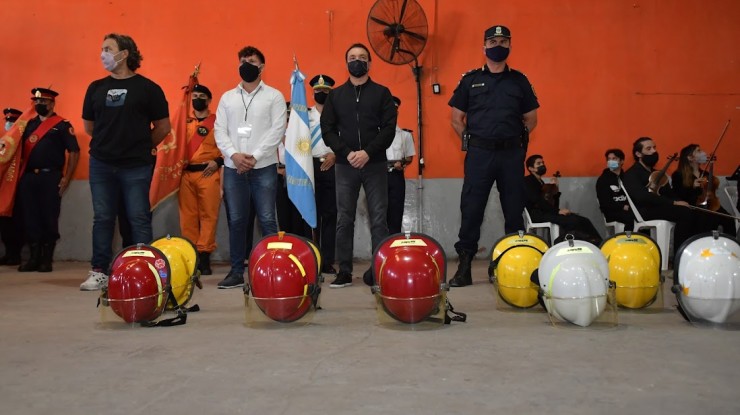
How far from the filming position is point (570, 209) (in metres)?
7.48

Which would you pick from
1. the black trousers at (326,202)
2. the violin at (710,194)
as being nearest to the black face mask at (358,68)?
the black trousers at (326,202)

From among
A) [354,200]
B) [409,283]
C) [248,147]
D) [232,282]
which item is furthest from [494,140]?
[232,282]

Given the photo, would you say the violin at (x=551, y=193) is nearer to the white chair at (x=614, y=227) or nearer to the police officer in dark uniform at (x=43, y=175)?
the white chair at (x=614, y=227)

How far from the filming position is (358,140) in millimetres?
4875

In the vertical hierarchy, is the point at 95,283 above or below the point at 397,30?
below

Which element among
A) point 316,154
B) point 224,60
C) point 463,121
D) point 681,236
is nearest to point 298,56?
point 224,60

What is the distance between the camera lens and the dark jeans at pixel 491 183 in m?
4.85

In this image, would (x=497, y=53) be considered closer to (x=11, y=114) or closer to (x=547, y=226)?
(x=547, y=226)

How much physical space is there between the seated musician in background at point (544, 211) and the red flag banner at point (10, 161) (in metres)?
4.65

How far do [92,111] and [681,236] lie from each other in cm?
501

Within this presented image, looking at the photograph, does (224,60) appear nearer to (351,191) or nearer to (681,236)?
(351,191)

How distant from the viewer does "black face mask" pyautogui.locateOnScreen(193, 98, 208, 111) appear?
247 inches

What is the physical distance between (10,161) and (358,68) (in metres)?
3.70

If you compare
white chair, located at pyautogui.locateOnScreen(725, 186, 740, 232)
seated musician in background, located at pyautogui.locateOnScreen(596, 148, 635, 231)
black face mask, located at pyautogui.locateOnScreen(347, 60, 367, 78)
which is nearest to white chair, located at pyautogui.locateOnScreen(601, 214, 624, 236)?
seated musician in background, located at pyautogui.locateOnScreen(596, 148, 635, 231)
